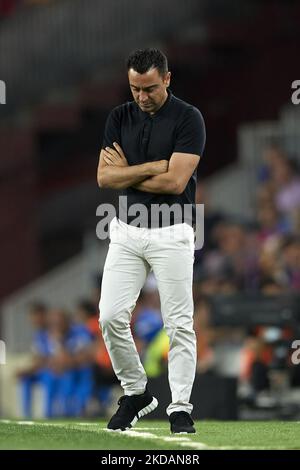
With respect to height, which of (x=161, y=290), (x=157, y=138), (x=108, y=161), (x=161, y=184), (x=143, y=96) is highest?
(x=143, y=96)

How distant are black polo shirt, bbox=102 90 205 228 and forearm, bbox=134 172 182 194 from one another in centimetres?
9

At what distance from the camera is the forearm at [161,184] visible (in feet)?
31.9

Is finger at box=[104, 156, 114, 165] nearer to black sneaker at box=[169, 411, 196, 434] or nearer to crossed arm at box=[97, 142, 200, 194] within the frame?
crossed arm at box=[97, 142, 200, 194]

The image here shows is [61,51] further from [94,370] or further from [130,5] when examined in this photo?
[94,370]

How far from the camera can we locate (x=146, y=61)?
9.73 metres

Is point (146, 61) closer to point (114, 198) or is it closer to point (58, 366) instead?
point (58, 366)

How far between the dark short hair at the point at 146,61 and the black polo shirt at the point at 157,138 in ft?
0.97

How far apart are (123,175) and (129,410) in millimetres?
1539

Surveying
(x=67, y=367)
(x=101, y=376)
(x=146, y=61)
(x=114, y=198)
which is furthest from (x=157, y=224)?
(x=114, y=198)

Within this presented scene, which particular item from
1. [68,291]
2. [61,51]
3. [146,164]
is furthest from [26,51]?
[146,164]

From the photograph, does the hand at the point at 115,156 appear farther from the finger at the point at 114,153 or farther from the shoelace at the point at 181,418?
the shoelace at the point at 181,418

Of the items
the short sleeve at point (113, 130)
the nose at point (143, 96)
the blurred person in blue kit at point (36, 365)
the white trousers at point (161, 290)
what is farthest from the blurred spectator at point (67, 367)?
the nose at point (143, 96)

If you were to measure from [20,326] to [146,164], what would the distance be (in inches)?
502
